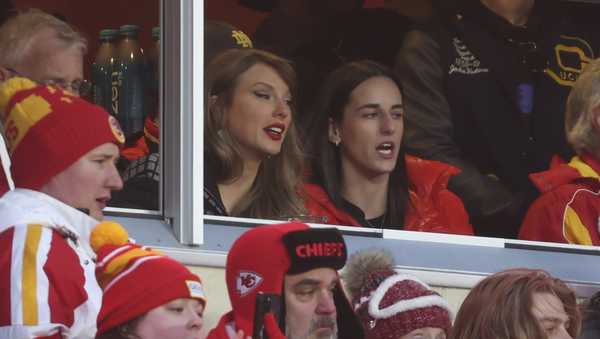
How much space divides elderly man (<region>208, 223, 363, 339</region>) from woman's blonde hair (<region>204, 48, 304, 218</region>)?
1.43m

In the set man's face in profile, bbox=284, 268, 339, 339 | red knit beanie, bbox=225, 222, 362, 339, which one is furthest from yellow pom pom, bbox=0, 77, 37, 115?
man's face in profile, bbox=284, 268, 339, 339

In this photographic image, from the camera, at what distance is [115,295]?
5.77 m

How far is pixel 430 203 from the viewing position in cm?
805

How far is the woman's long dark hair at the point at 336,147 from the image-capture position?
782 cm

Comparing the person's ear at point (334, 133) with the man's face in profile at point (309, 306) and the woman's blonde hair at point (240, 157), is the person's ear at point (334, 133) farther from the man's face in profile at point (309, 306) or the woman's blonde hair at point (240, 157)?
the man's face in profile at point (309, 306)

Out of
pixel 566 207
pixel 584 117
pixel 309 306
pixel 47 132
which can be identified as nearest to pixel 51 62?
pixel 47 132

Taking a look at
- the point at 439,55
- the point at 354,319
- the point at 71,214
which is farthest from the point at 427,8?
the point at 71,214

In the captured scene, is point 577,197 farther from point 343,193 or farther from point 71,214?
point 71,214

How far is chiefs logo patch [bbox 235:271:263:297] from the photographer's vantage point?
6.02m

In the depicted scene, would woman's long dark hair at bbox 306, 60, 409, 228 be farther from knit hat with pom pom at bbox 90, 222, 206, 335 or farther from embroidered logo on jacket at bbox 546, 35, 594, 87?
knit hat with pom pom at bbox 90, 222, 206, 335

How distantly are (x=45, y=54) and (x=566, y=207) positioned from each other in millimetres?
2627

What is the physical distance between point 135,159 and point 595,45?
237 centimetres

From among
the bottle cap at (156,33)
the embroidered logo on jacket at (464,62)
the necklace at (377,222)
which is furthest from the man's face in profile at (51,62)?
the embroidered logo on jacket at (464,62)

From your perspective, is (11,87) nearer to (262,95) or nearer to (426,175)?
(262,95)
